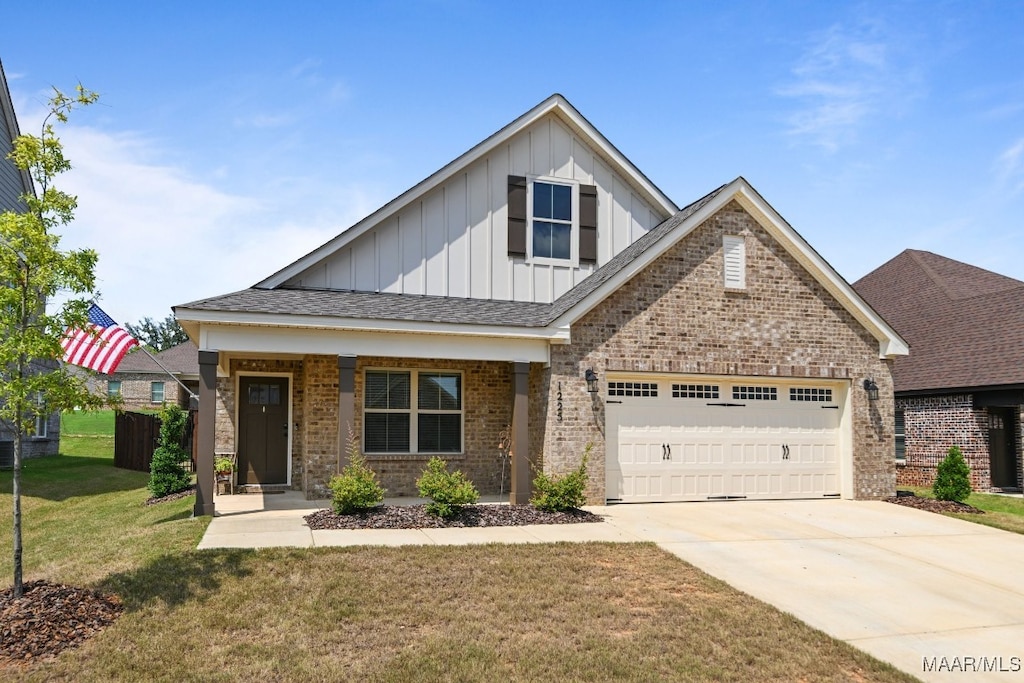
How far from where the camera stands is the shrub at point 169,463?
1486 cm

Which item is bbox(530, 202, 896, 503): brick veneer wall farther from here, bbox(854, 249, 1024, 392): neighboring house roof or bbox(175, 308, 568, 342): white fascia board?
bbox(854, 249, 1024, 392): neighboring house roof

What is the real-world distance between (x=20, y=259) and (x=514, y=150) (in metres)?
10.1

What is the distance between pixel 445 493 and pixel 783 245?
8071 mm

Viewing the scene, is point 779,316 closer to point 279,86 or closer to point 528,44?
point 528,44

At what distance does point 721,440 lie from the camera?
559 inches

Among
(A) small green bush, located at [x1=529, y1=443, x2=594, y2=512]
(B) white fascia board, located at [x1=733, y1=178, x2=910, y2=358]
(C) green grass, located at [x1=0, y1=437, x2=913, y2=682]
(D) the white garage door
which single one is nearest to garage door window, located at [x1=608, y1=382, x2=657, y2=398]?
(D) the white garage door

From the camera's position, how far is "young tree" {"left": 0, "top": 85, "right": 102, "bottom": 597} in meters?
7.14

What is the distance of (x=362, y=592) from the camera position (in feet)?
24.8

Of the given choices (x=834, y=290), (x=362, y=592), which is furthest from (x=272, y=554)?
(x=834, y=290)

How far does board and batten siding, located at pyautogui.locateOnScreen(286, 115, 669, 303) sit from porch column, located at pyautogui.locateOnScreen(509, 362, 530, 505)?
2.77 m

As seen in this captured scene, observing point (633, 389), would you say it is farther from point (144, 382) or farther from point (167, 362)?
point (144, 382)

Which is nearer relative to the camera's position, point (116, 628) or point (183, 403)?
point (116, 628)

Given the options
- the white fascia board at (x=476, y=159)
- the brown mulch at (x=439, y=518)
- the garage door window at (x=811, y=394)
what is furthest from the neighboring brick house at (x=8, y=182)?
the garage door window at (x=811, y=394)

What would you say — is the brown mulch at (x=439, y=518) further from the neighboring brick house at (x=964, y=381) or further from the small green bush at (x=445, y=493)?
the neighboring brick house at (x=964, y=381)
